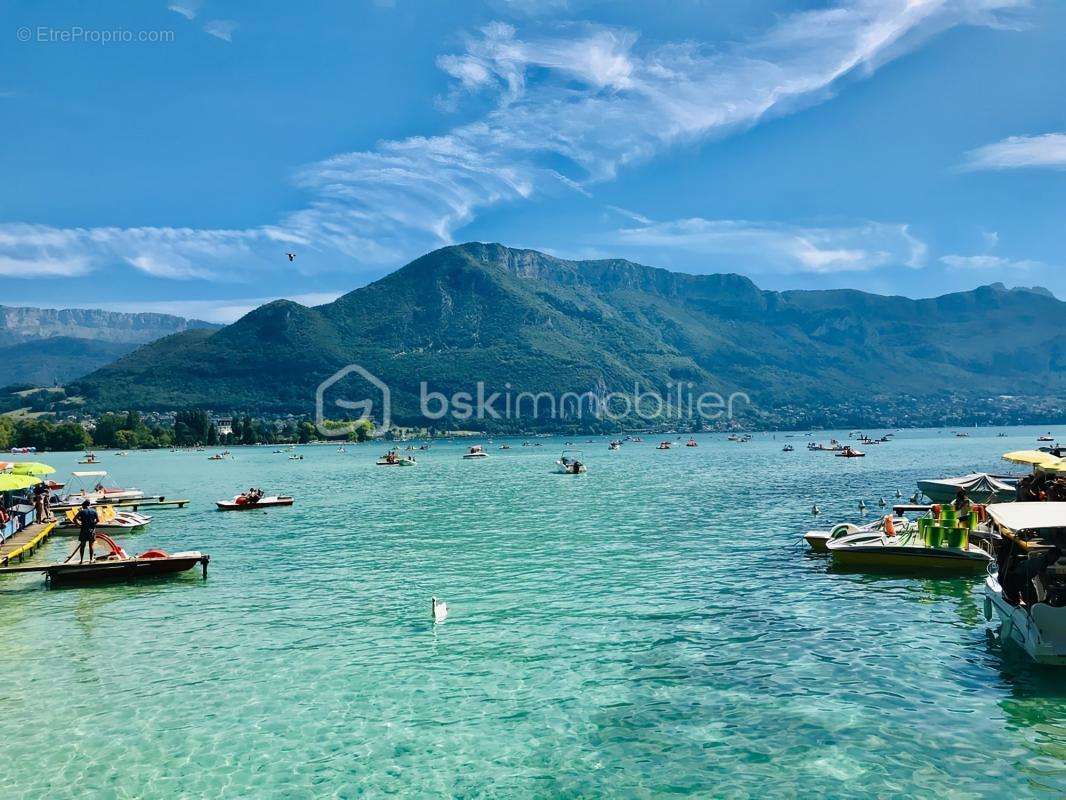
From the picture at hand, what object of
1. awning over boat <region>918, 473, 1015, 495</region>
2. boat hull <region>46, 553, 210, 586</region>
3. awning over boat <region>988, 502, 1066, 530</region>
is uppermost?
awning over boat <region>988, 502, 1066, 530</region>

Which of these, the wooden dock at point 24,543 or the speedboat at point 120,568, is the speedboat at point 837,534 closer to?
the speedboat at point 120,568

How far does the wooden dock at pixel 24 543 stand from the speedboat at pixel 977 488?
185 feet

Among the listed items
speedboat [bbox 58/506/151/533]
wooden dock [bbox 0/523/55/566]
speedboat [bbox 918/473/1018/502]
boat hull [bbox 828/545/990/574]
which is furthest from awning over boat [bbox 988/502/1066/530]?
speedboat [bbox 58/506/151/533]

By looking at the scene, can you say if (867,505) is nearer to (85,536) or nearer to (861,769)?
(861,769)

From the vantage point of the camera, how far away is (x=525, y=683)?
17.2 meters

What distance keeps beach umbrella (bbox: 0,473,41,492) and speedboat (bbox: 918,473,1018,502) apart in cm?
5621

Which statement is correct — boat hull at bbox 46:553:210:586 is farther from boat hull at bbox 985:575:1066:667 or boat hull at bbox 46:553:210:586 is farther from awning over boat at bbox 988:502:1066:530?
awning over boat at bbox 988:502:1066:530

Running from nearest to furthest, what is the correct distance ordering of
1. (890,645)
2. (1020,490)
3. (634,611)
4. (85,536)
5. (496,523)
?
(890,645) < (634,611) < (85,536) < (1020,490) < (496,523)

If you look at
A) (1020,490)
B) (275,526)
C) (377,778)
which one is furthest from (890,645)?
(275,526)

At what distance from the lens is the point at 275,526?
1917 inches

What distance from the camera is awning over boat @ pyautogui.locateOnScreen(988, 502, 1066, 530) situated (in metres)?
17.5

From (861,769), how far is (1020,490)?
34.1 meters

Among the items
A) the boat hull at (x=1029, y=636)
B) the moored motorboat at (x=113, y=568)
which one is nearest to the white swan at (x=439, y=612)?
the moored motorboat at (x=113, y=568)

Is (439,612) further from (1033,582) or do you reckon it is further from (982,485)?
(982,485)
